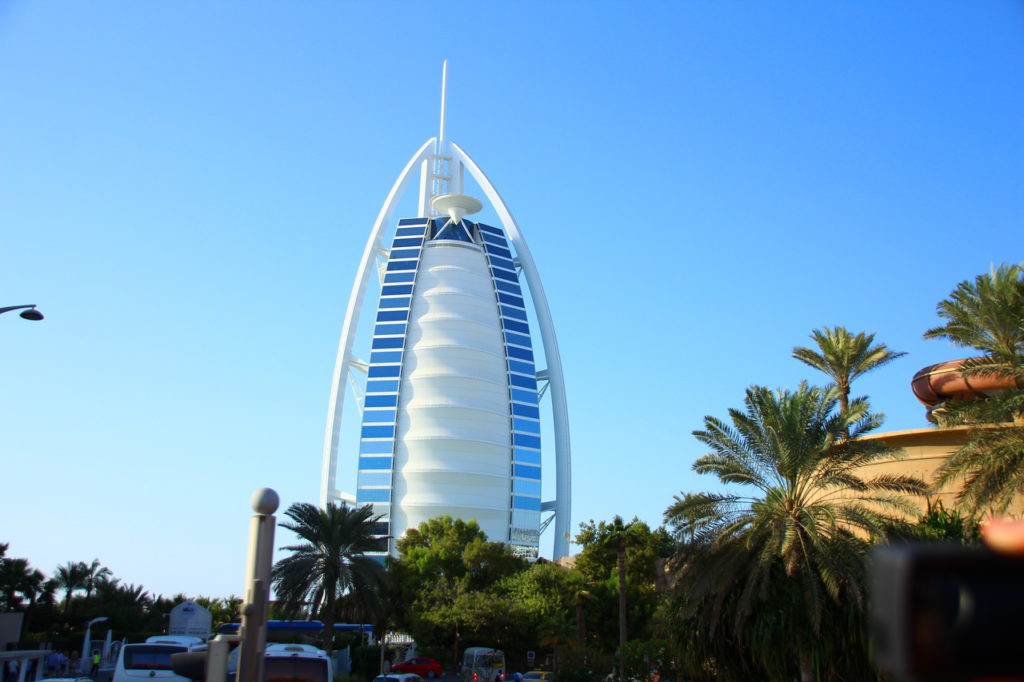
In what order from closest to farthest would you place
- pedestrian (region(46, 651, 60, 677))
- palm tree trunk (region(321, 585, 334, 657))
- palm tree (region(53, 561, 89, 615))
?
palm tree trunk (region(321, 585, 334, 657)) → pedestrian (region(46, 651, 60, 677)) → palm tree (region(53, 561, 89, 615))

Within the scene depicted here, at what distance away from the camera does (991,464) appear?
2189cm

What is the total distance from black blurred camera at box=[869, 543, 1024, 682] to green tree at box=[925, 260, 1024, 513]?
866 inches

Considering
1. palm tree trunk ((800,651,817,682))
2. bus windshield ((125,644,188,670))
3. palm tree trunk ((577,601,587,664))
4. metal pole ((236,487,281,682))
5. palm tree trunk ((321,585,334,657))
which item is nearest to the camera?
metal pole ((236,487,281,682))

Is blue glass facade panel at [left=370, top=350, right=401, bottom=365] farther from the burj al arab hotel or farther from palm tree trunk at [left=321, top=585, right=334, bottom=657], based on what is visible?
palm tree trunk at [left=321, top=585, right=334, bottom=657]

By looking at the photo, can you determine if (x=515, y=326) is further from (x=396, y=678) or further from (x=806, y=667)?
(x=806, y=667)

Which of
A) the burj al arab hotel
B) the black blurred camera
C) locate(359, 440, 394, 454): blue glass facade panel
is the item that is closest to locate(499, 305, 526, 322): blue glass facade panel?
the burj al arab hotel

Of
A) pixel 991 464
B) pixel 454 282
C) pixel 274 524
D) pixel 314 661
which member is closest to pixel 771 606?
pixel 991 464

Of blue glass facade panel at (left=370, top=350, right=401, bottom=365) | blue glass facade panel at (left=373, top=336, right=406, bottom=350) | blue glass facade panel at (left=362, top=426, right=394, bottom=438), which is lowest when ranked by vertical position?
blue glass facade panel at (left=362, top=426, right=394, bottom=438)

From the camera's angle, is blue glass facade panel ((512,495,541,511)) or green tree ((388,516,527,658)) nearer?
green tree ((388,516,527,658))

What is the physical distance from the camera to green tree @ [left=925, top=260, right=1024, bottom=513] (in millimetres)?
21922

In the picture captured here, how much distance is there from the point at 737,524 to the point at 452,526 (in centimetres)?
4418

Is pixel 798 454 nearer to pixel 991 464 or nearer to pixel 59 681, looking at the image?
pixel 991 464

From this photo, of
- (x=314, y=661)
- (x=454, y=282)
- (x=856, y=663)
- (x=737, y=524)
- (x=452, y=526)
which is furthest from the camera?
(x=454, y=282)

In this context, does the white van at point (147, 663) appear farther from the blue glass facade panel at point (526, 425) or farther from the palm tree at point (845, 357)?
the blue glass facade panel at point (526, 425)
